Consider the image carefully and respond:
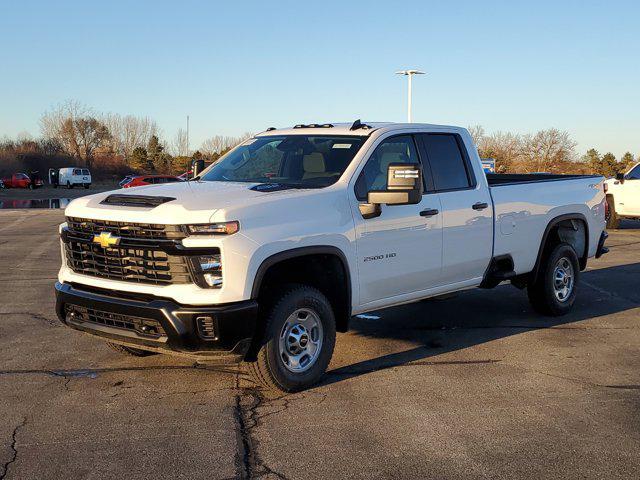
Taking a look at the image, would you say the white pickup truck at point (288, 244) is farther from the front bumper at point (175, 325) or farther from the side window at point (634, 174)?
the side window at point (634, 174)

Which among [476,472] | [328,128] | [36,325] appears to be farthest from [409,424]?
[36,325]

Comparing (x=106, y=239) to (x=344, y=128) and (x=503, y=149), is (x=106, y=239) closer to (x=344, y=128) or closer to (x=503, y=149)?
(x=344, y=128)

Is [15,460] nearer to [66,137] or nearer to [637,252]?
[637,252]

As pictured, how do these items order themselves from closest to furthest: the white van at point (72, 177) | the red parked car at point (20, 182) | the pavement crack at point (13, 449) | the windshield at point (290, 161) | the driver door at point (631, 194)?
the pavement crack at point (13, 449)
the windshield at point (290, 161)
the driver door at point (631, 194)
the red parked car at point (20, 182)
the white van at point (72, 177)

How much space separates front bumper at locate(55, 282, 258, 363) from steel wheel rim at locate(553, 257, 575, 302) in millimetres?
4441

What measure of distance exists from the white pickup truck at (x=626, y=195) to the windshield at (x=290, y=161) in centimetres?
1309

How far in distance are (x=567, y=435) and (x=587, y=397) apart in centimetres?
88

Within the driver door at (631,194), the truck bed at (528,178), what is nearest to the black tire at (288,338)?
the truck bed at (528,178)

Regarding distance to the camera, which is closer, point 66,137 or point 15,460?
point 15,460

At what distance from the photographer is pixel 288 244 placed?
203 inches

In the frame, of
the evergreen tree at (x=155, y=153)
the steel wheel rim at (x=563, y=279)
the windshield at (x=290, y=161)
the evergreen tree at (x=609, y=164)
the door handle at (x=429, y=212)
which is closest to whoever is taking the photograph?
the windshield at (x=290, y=161)

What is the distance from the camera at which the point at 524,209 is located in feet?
24.4

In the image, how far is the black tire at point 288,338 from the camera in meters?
5.17

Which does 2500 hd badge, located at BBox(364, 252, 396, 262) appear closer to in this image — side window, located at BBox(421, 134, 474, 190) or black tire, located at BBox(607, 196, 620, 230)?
side window, located at BBox(421, 134, 474, 190)
